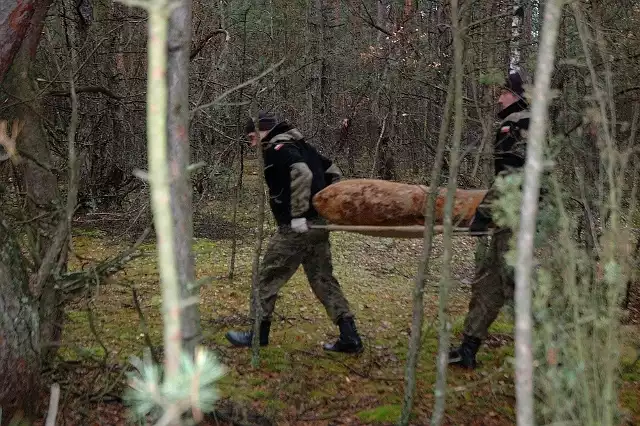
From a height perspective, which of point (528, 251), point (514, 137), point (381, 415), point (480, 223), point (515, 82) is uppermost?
point (515, 82)

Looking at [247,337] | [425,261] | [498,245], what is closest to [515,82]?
[498,245]

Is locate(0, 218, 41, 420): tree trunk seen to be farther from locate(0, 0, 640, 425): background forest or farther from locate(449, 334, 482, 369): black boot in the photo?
locate(449, 334, 482, 369): black boot

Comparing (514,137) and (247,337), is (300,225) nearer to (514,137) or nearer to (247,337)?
(247,337)

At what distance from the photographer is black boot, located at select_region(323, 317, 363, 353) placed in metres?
5.27

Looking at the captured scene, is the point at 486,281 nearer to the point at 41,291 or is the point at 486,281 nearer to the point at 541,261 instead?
the point at 541,261

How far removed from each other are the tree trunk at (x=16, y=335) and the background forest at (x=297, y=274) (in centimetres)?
1

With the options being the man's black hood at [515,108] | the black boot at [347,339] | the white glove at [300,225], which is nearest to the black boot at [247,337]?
the black boot at [347,339]

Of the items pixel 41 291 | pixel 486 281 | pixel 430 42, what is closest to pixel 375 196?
pixel 486 281

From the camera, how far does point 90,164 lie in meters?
10.4

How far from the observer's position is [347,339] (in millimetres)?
5270

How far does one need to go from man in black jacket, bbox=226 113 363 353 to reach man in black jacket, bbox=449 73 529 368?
0.96m

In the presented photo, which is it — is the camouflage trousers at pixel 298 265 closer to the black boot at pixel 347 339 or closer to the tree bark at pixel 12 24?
the black boot at pixel 347 339

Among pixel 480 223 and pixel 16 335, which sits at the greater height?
pixel 480 223

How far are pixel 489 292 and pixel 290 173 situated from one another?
1.83 metres
